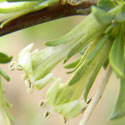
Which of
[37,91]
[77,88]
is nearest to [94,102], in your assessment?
[77,88]

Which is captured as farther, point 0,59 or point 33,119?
point 33,119

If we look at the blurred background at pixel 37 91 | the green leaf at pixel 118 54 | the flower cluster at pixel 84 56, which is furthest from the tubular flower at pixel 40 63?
the blurred background at pixel 37 91

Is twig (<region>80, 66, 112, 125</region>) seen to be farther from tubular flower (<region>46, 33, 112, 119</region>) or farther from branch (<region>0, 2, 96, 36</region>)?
branch (<region>0, 2, 96, 36</region>)

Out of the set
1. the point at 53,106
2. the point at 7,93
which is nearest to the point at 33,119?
the point at 7,93

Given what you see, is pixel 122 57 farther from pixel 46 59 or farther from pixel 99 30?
pixel 46 59

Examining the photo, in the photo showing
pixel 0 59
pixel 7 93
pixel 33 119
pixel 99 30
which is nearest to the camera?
pixel 99 30

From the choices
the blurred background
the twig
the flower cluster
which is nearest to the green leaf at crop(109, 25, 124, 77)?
the flower cluster
